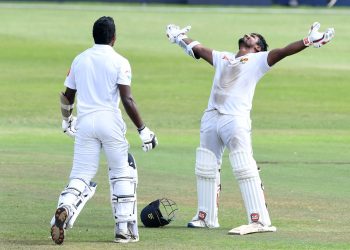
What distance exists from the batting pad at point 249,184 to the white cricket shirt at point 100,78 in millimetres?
1563

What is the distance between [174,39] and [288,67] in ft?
87.7

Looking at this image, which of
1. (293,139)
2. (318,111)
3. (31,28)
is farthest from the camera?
(31,28)

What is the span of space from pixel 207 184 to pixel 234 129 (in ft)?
2.29

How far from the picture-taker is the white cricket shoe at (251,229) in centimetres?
1184

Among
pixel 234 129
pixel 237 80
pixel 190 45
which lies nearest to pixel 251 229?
pixel 234 129

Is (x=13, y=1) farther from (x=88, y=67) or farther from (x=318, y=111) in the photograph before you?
(x=88, y=67)

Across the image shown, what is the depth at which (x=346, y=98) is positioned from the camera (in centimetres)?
3241

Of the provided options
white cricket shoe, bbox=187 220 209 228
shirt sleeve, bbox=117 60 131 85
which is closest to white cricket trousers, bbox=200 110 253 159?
white cricket shoe, bbox=187 220 209 228

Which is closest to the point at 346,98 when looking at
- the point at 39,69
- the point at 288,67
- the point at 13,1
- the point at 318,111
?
the point at 318,111

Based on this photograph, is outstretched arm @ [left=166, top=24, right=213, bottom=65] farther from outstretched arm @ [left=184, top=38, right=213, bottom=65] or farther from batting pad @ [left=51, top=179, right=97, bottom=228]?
batting pad @ [left=51, top=179, right=97, bottom=228]

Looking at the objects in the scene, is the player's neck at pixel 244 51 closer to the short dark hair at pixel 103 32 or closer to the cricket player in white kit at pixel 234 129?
the cricket player in white kit at pixel 234 129

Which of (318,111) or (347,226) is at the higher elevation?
(318,111)

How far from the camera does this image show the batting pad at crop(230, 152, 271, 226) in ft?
39.8

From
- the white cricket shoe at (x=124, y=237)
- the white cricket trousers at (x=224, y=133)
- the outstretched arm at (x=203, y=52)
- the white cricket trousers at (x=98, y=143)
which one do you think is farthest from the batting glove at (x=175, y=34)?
the white cricket shoe at (x=124, y=237)
